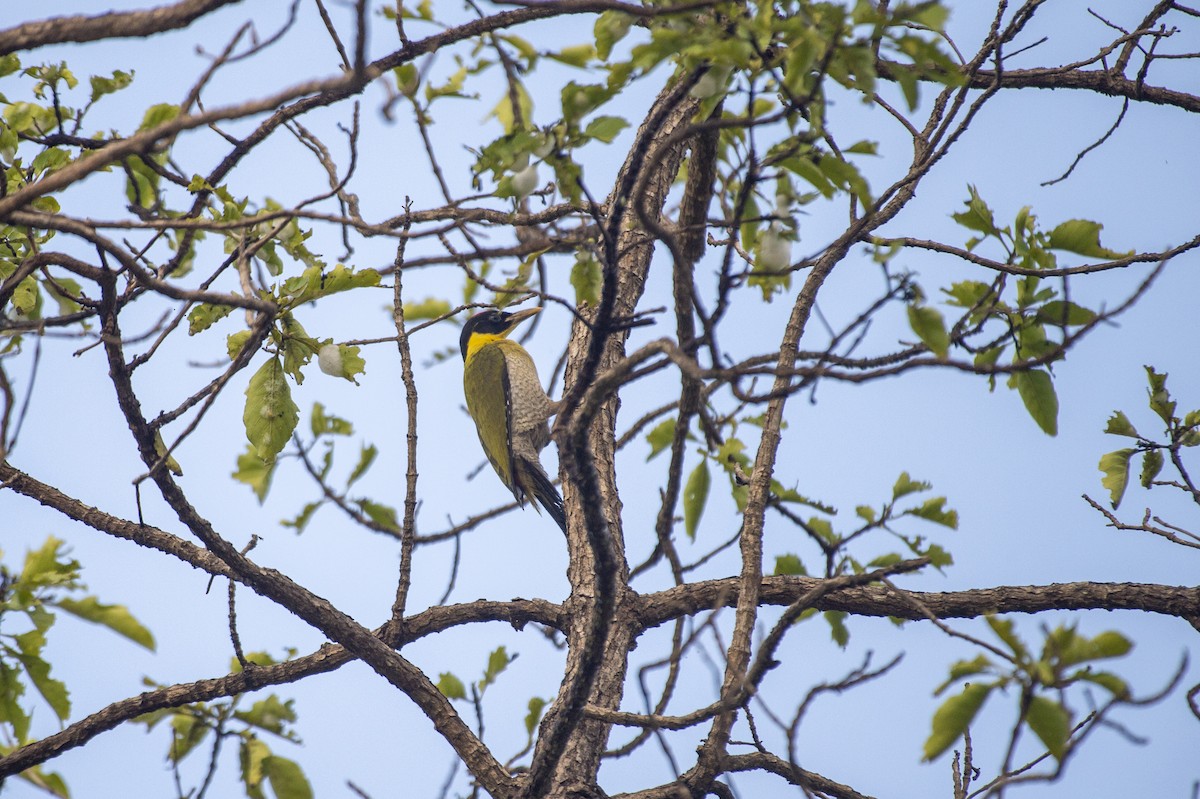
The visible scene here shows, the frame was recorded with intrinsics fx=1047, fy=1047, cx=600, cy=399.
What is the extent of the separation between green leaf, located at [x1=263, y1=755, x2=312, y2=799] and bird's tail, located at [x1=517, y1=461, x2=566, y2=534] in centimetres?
326

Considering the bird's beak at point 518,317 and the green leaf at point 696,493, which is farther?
the bird's beak at point 518,317

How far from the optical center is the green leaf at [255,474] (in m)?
3.88

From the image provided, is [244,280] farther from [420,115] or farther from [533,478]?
[533,478]

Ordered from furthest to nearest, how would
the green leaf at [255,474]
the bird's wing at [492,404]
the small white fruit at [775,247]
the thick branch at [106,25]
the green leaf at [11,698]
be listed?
the bird's wing at [492,404], the green leaf at [255,474], the green leaf at [11,698], the small white fruit at [775,247], the thick branch at [106,25]

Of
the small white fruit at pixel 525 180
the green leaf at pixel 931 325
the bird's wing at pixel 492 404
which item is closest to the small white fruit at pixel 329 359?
the small white fruit at pixel 525 180

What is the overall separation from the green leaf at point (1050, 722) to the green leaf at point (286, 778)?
2.52 metres

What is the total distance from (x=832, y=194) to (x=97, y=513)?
2.75 metres

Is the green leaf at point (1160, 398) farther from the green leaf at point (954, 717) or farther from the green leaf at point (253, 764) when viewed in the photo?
the green leaf at point (253, 764)

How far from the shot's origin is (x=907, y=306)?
Result: 2109 millimetres

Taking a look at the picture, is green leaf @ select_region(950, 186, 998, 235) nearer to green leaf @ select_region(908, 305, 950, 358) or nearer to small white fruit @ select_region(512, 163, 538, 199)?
green leaf @ select_region(908, 305, 950, 358)

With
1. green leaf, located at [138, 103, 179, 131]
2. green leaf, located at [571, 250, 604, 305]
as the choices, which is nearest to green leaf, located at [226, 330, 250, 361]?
green leaf, located at [138, 103, 179, 131]

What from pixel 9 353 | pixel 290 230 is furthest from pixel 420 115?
pixel 9 353

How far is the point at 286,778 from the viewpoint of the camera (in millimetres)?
3469

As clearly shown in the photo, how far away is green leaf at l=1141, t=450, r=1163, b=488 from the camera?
3473mm
